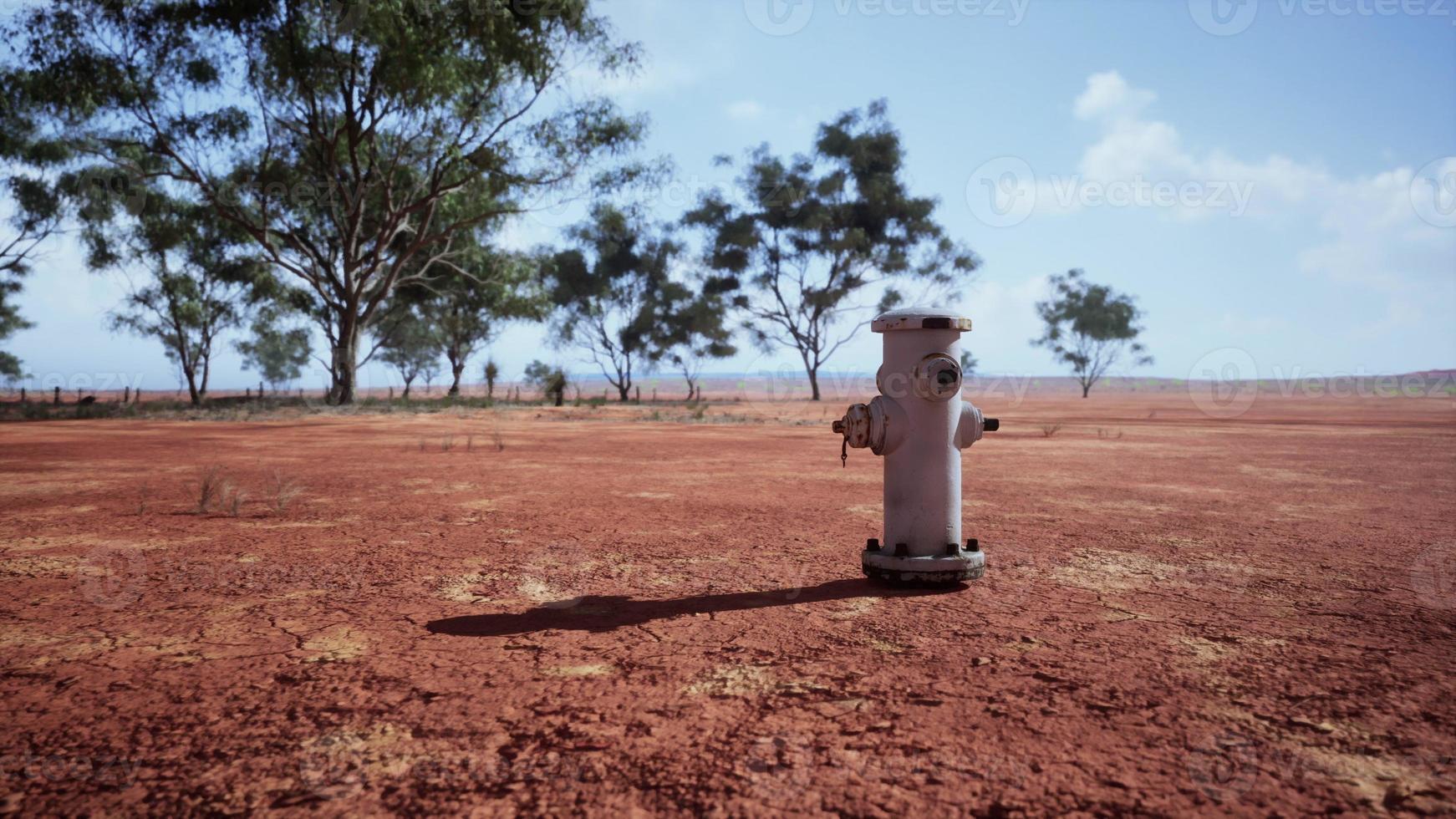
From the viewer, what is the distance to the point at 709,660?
3135 millimetres

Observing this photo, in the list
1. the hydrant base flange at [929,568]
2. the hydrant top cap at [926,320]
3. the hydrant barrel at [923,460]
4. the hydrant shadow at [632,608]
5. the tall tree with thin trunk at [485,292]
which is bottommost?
the hydrant shadow at [632,608]

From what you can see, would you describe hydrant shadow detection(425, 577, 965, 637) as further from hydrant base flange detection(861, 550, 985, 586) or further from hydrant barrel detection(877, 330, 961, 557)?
hydrant barrel detection(877, 330, 961, 557)

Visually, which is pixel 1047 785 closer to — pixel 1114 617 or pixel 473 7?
pixel 1114 617

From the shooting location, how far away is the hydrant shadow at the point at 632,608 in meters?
3.58

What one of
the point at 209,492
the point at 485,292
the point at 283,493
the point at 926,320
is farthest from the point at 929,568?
the point at 485,292

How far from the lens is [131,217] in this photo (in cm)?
3534

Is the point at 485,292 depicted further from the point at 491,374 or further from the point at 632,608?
the point at 632,608

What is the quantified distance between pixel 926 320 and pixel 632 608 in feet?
6.96

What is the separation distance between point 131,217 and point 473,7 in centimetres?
2493

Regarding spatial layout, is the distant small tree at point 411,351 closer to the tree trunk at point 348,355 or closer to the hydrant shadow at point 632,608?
the tree trunk at point 348,355

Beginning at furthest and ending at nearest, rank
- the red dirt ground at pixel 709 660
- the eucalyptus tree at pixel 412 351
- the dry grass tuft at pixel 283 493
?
the eucalyptus tree at pixel 412 351 < the dry grass tuft at pixel 283 493 < the red dirt ground at pixel 709 660

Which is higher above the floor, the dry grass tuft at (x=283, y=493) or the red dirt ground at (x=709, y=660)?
the dry grass tuft at (x=283, y=493)

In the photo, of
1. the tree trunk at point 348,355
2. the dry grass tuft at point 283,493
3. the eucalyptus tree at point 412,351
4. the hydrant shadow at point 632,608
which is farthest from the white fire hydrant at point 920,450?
the eucalyptus tree at point 412,351

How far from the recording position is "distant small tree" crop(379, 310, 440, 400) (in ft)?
213
